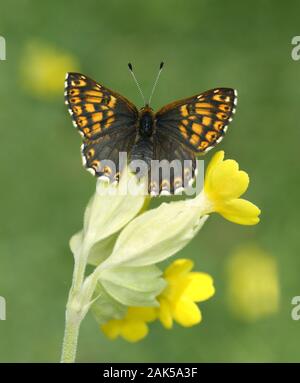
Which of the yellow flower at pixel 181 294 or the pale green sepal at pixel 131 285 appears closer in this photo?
the pale green sepal at pixel 131 285

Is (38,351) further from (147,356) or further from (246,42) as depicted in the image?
(246,42)

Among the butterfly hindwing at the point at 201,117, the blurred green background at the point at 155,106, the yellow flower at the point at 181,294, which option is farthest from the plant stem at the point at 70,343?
the blurred green background at the point at 155,106

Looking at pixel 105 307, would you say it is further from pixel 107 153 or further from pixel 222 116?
pixel 222 116

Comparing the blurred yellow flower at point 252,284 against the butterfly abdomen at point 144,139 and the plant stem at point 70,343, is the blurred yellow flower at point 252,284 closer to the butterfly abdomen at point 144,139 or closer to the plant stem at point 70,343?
the butterfly abdomen at point 144,139

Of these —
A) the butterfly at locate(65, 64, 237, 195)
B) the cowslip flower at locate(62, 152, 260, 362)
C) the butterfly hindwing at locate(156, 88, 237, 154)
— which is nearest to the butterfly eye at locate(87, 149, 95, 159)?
the butterfly at locate(65, 64, 237, 195)

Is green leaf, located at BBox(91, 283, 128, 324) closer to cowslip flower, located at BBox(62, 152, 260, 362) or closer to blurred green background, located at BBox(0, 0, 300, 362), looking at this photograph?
cowslip flower, located at BBox(62, 152, 260, 362)

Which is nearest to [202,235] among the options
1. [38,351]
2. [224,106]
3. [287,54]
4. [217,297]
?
[217,297]
